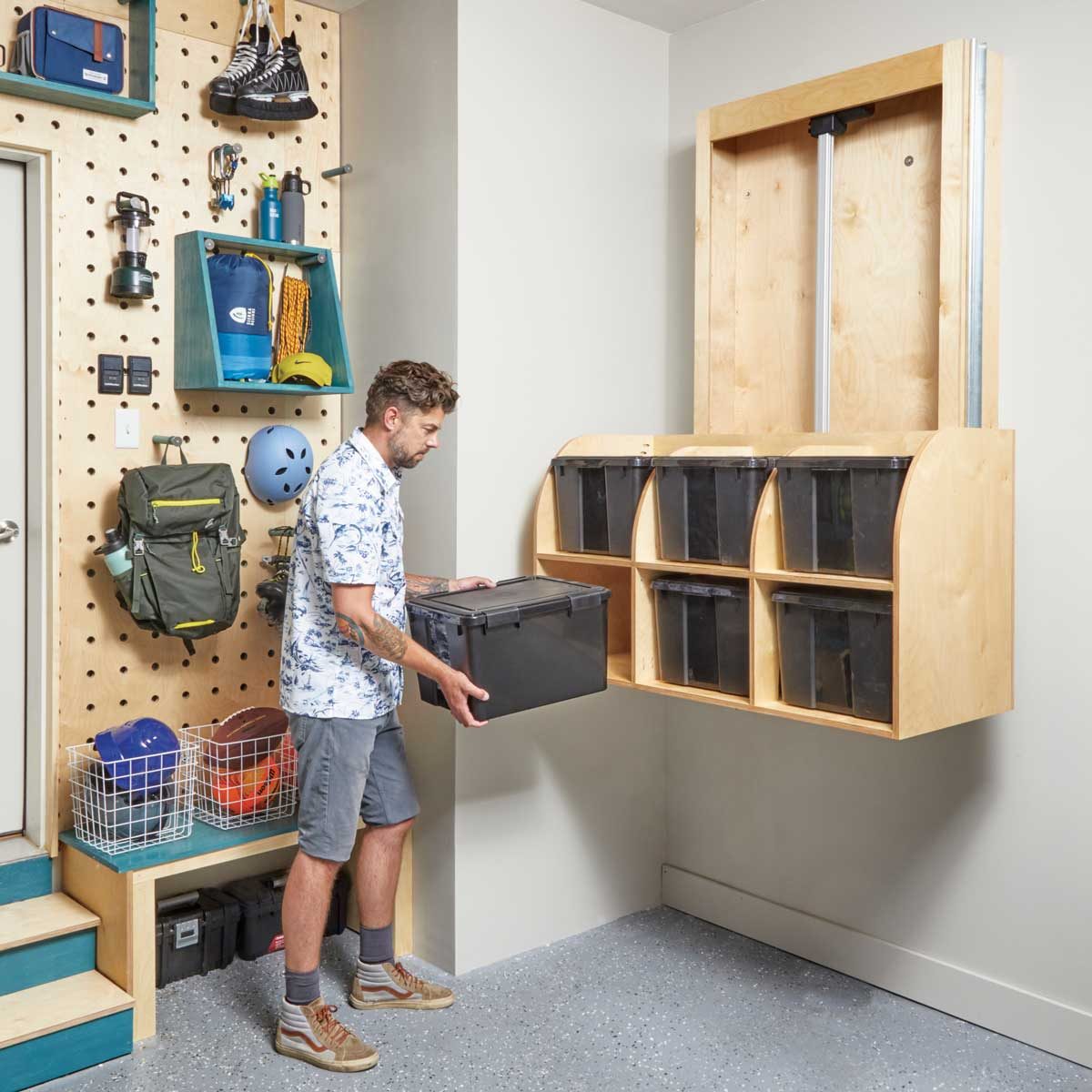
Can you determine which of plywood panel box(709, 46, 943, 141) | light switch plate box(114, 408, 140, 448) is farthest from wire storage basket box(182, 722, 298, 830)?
plywood panel box(709, 46, 943, 141)

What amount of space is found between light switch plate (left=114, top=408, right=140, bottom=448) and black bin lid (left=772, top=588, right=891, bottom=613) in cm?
177

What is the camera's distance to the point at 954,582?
258 cm

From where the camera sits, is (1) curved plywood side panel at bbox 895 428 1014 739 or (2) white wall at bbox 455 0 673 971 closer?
(1) curved plywood side panel at bbox 895 428 1014 739

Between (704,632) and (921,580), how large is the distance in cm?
60

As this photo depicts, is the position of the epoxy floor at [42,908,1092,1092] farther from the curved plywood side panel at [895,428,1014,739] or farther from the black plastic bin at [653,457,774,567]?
the black plastic bin at [653,457,774,567]

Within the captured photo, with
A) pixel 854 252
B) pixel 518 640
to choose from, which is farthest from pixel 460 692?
pixel 854 252

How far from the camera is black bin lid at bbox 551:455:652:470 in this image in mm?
3004

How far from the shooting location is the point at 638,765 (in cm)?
370

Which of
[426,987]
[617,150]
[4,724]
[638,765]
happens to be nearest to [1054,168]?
[617,150]

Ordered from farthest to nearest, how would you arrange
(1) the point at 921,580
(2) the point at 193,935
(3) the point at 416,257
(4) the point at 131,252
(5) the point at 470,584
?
(3) the point at 416,257, (2) the point at 193,935, (4) the point at 131,252, (5) the point at 470,584, (1) the point at 921,580

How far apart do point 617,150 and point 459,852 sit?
2.13 metres

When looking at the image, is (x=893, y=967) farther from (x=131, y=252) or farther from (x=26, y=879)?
(x=131, y=252)

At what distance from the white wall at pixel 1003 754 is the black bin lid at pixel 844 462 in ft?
1.80

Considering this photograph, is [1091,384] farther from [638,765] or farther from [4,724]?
[4,724]
